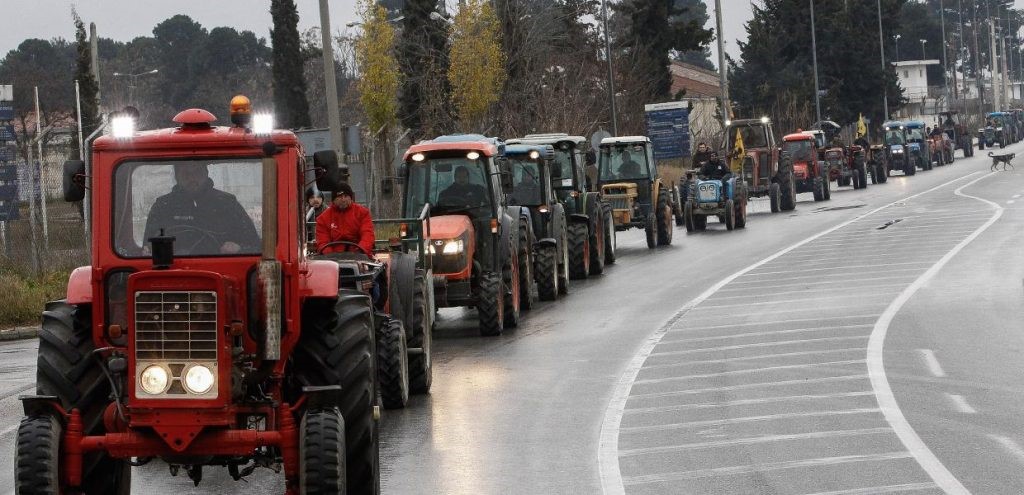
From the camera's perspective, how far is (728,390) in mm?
15516

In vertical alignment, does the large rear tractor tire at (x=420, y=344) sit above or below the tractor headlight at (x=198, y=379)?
below

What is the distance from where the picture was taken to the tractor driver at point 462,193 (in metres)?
21.4

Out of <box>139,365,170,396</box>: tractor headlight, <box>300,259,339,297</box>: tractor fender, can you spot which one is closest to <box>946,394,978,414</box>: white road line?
<box>300,259,339,297</box>: tractor fender

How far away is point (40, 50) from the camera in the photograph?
428ft

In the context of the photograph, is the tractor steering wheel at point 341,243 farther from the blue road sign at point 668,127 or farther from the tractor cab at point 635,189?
the blue road sign at point 668,127

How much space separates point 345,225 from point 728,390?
387 cm

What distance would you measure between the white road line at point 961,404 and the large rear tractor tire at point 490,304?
7.38 meters

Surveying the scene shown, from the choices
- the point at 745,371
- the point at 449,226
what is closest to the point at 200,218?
the point at 745,371

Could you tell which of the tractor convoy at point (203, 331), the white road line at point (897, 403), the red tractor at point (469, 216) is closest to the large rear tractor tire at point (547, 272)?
the red tractor at point (469, 216)

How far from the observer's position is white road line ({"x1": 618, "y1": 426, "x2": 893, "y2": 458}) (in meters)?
12.5

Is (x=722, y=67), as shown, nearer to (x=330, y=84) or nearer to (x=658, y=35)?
(x=658, y=35)

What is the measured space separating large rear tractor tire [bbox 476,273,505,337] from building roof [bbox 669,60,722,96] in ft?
339

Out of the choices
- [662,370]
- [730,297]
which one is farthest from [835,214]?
[662,370]

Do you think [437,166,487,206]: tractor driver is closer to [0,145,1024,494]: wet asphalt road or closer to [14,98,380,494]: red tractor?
[0,145,1024,494]: wet asphalt road
